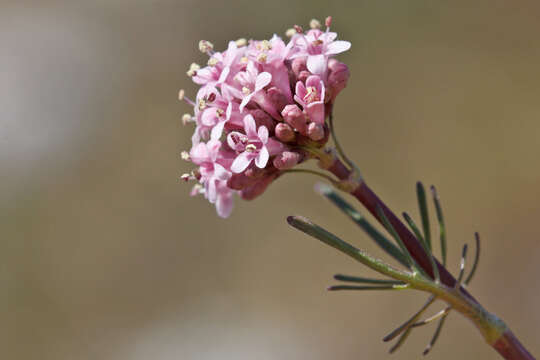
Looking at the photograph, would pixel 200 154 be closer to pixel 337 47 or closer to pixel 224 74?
pixel 224 74

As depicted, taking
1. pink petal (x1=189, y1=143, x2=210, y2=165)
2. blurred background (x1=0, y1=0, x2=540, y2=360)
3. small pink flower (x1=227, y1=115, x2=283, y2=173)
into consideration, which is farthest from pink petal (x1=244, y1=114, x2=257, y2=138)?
blurred background (x1=0, y1=0, x2=540, y2=360)

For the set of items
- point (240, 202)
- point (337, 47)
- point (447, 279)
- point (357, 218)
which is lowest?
point (447, 279)

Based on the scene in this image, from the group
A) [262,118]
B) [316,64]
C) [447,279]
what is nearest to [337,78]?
[316,64]

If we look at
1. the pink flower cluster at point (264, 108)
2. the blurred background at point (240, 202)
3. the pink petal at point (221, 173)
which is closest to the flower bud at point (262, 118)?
the pink flower cluster at point (264, 108)

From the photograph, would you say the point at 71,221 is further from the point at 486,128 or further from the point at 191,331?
the point at 486,128

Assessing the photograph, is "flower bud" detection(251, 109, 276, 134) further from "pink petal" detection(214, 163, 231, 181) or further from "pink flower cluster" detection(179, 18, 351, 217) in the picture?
"pink petal" detection(214, 163, 231, 181)
